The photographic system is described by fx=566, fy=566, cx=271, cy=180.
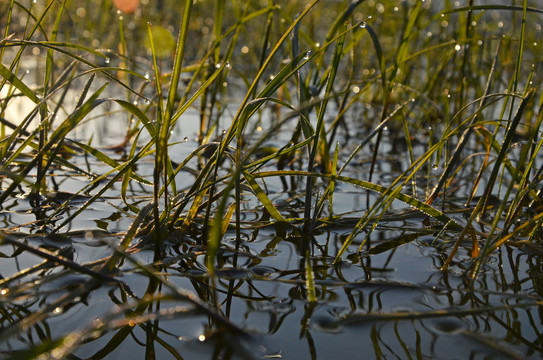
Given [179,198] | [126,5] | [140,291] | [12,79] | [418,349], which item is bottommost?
[418,349]

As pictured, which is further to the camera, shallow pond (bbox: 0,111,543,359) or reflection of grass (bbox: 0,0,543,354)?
reflection of grass (bbox: 0,0,543,354)

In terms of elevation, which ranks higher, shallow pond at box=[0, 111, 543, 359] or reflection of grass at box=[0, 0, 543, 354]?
reflection of grass at box=[0, 0, 543, 354]

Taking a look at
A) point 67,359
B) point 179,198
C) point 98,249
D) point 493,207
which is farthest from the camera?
point 493,207

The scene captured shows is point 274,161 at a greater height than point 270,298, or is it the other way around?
point 274,161

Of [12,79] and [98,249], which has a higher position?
[12,79]

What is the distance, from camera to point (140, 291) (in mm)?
963

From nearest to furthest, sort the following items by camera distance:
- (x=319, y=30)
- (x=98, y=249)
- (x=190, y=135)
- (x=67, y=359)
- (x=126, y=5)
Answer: (x=67, y=359) < (x=98, y=249) < (x=190, y=135) < (x=126, y=5) < (x=319, y=30)

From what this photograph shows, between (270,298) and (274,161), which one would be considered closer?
(270,298)

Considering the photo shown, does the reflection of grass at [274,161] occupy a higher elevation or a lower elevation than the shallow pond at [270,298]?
higher

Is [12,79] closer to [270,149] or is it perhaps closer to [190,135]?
[270,149]

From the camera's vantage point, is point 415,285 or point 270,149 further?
point 270,149

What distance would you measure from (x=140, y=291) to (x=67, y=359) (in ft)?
0.70

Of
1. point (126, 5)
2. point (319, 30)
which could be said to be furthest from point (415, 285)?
point (319, 30)

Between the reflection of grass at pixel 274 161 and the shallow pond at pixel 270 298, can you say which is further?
the reflection of grass at pixel 274 161
